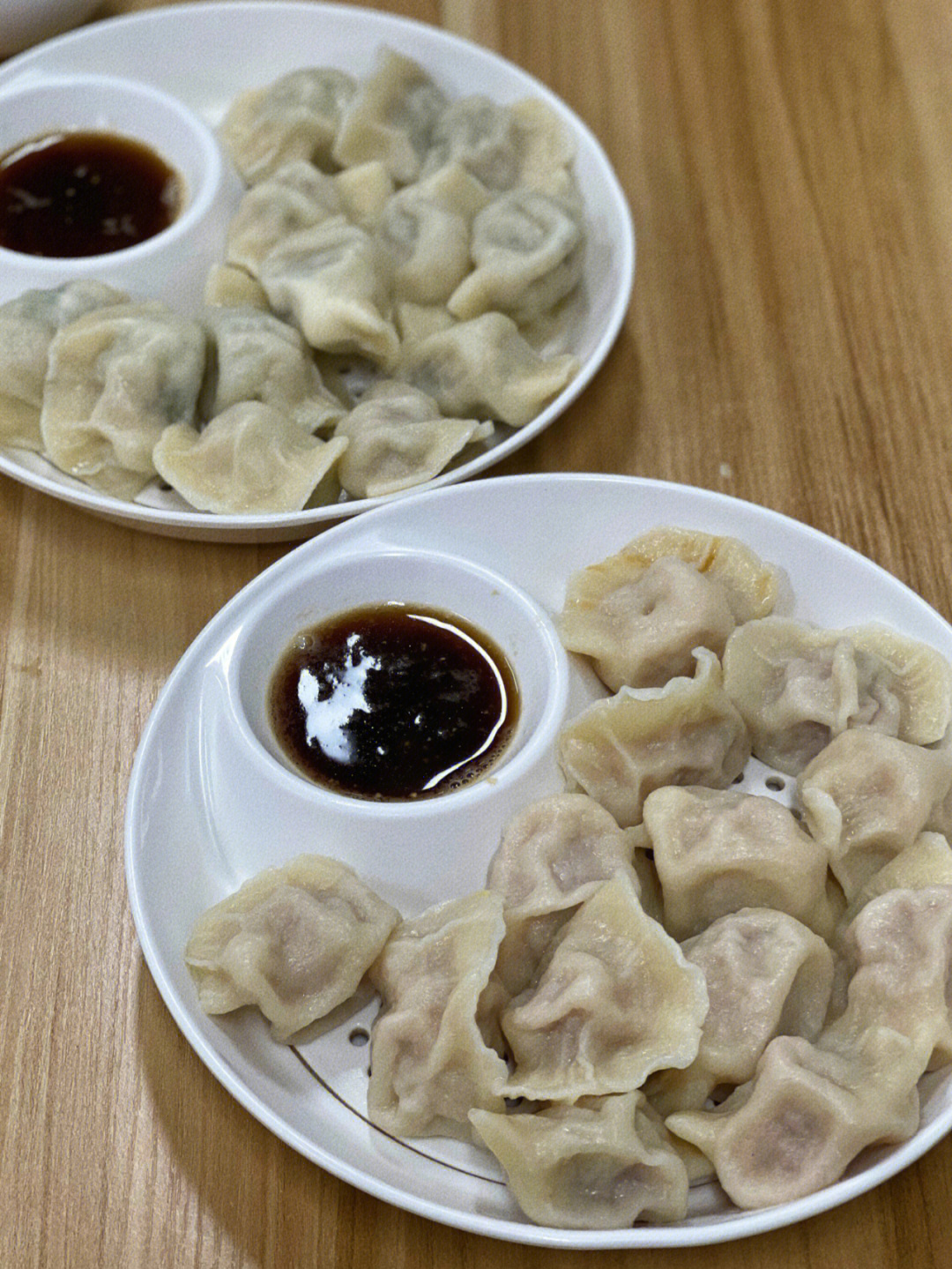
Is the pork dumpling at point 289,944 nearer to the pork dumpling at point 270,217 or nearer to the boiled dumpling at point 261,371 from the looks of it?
the boiled dumpling at point 261,371

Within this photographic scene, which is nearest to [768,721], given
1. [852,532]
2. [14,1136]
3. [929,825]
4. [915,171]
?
[929,825]

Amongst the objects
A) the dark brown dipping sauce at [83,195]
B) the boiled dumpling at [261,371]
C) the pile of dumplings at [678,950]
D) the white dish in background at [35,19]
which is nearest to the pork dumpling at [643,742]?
the pile of dumplings at [678,950]

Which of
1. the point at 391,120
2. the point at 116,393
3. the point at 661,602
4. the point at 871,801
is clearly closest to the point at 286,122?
the point at 391,120

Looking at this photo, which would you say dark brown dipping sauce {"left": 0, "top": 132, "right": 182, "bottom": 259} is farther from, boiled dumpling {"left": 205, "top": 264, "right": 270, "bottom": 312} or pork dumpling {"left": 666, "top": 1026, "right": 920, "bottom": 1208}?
pork dumpling {"left": 666, "top": 1026, "right": 920, "bottom": 1208}

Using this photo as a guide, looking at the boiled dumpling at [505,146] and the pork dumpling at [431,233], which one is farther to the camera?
the boiled dumpling at [505,146]

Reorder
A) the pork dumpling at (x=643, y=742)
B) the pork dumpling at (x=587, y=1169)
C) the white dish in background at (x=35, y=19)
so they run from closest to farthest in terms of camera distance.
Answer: the pork dumpling at (x=587, y=1169), the pork dumpling at (x=643, y=742), the white dish in background at (x=35, y=19)

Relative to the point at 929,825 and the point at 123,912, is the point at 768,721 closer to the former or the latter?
the point at 929,825
